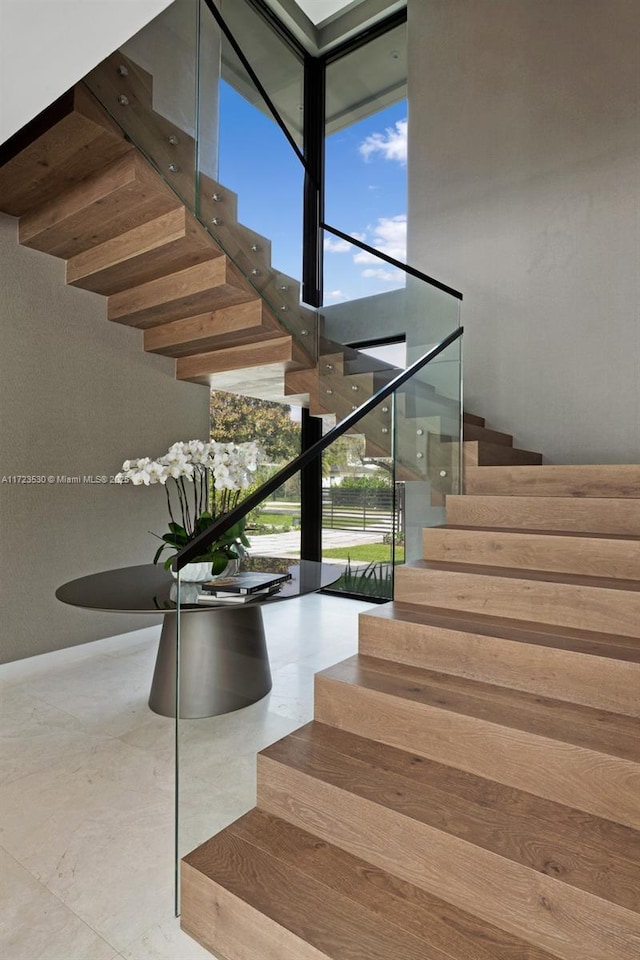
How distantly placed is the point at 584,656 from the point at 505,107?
4668 mm

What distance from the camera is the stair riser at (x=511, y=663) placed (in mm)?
1665

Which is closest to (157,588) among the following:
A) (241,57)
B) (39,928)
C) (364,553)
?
(364,553)

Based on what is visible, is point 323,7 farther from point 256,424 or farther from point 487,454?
point 487,454


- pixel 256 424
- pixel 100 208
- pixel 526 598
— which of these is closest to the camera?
pixel 526 598

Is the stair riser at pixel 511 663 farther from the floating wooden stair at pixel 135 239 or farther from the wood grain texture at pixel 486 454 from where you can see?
the floating wooden stair at pixel 135 239

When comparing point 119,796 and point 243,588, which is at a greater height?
point 243,588

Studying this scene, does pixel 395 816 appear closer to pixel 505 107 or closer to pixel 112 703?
pixel 112 703

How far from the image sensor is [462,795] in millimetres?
1510

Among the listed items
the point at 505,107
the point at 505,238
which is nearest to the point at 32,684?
the point at 505,238

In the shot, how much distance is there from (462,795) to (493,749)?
0.50ft

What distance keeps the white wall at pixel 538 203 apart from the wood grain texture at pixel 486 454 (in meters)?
0.67

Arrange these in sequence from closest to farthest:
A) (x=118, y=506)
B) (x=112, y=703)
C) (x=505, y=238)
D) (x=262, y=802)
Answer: (x=262, y=802) → (x=112, y=703) → (x=118, y=506) → (x=505, y=238)

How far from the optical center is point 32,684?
311 cm

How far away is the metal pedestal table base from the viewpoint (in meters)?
1.61
